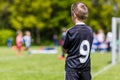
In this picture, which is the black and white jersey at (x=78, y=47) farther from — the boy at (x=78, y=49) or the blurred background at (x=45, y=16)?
the blurred background at (x=45, y=16)

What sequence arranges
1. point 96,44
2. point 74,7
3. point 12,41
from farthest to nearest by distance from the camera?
point 12,41, point 96,44, point 74,7

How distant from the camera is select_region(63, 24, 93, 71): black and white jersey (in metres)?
7.60

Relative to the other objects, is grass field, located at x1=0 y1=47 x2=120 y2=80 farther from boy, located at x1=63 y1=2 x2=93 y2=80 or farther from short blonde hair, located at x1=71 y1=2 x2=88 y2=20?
short blonde hair, located at x1=71 y1=2 x2=88 y2=20

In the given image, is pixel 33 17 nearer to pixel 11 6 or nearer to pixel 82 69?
pixel 11 6

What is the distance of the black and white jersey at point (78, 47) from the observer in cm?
760

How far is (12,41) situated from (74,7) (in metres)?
55.5

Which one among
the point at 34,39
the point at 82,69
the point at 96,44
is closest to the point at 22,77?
the point at 82,69

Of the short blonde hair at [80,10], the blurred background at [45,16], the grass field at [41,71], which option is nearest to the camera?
the short blonde hair at [80,10]

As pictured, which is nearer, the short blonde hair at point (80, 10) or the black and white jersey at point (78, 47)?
the short blonde hair at point (80, 10)

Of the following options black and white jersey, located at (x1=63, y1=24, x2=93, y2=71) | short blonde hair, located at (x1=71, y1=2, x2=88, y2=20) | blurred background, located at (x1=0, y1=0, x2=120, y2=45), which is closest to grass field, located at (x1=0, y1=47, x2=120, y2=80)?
black and white jersey, located at (x1=63, y1=24, x2=93, y2=71)

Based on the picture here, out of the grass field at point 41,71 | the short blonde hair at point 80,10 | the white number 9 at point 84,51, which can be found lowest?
the grass field at point 41,71

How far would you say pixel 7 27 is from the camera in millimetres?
69438

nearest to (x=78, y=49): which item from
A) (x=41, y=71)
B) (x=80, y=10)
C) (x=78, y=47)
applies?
(x=78, y=47)

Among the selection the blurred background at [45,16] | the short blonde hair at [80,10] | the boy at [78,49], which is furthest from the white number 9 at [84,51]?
the blurred background at [45,16]
